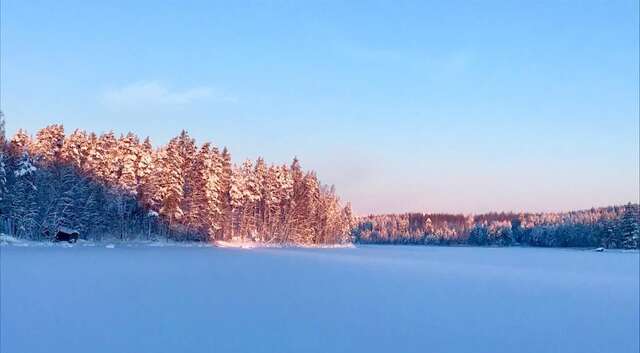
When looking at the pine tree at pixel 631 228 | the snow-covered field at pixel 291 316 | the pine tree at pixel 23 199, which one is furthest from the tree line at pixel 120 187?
the pine tree at pixel 631 228

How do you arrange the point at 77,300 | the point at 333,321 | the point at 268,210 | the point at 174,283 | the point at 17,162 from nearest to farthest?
1. the point at 333,321
2. the point at 77,300
3. the point at 174,283
4. the point at 17,162
5. the point at 268,210

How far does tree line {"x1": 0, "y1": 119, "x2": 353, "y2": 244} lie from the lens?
63406 millimetres

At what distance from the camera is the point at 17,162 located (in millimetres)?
64062

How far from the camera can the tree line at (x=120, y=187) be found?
208 ft

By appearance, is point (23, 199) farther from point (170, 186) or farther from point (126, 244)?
point (170, 186)

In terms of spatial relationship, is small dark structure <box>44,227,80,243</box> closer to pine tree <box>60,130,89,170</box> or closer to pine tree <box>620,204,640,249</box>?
pine tree <box>60,130,89,170</box>

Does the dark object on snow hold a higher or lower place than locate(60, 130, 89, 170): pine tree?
lower

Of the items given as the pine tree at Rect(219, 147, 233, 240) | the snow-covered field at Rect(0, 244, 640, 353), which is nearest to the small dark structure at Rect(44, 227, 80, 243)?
the pine tree at Rect(219, 147, 233, 240)

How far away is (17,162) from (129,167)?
12.7 meters

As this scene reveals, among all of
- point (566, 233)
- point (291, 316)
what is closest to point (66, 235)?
point (291, 316)

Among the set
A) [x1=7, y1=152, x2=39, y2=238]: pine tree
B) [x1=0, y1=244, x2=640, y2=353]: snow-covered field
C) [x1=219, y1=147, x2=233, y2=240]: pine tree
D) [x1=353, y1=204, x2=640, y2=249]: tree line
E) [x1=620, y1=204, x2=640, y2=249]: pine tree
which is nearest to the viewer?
[x1=0, y1=244, x2=640, y2=353]: snow-covered field

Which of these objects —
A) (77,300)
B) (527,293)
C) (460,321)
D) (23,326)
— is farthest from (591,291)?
(23,326)

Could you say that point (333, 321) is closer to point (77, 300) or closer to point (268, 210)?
point (77, 300)

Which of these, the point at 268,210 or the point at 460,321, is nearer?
the point at 460,321
